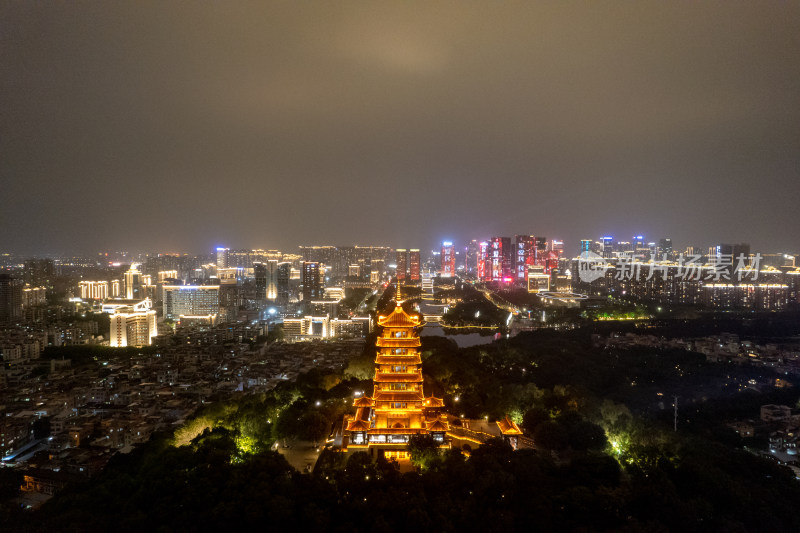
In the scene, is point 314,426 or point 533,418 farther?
point 533,418

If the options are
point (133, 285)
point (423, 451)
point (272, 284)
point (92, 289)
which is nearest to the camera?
point (423, 451)

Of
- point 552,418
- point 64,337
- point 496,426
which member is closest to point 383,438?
point 496,426

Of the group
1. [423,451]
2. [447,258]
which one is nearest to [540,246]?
[447,258]

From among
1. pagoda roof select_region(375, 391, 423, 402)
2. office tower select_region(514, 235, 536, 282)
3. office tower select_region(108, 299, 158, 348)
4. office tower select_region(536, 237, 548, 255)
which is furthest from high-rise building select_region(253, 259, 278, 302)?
pagoda roof select_region(375, 391, 423, 402)

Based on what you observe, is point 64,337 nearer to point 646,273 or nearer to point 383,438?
point 383,438

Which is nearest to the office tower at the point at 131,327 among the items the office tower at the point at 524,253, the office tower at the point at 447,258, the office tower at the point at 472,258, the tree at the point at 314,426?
the tree at the point at 314,426

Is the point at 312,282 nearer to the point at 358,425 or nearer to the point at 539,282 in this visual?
the point at 539,282
